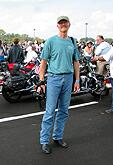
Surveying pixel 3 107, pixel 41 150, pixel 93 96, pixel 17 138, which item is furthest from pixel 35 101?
pixel 41 150

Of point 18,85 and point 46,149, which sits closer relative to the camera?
point 46,149

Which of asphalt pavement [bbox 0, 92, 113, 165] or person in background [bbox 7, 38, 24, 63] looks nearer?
asphalt pavement [bbox 0, 92, 113, 165]

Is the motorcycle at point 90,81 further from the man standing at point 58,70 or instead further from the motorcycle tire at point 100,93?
the man standing at point 58,70

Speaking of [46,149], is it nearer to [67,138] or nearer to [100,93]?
[67,138]

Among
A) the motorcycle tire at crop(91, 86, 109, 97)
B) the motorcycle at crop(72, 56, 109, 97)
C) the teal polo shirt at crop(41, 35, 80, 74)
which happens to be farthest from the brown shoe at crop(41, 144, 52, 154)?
the motorcycle tire at crop(91, 86, 109, 97)

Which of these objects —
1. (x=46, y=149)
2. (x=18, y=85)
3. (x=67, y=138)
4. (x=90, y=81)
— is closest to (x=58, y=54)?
(x=46, y=149)

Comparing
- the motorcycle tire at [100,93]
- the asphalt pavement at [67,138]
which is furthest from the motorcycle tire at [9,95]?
the motorcycle tire at [100,93]

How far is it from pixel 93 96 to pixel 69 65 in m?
4.74

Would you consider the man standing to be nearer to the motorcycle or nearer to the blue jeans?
the blue jeans

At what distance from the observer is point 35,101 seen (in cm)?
888

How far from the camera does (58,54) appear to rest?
467 cm

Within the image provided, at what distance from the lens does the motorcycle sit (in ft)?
29.3

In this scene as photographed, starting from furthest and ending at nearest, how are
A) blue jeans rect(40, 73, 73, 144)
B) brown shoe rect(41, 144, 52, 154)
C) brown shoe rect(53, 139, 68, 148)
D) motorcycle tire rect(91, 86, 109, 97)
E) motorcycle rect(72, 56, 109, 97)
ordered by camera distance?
1. motorcycle tire rect(91, 86, 109, 97)
2. motorcycle rect(72, 56, 109, 97)
3. brown shoe rect(53, 139, 68, 148)
4. brown shoe rect(41, 144, 52, 154)
5. blue jeans rect(40, 73, 73, 144)

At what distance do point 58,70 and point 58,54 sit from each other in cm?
22
